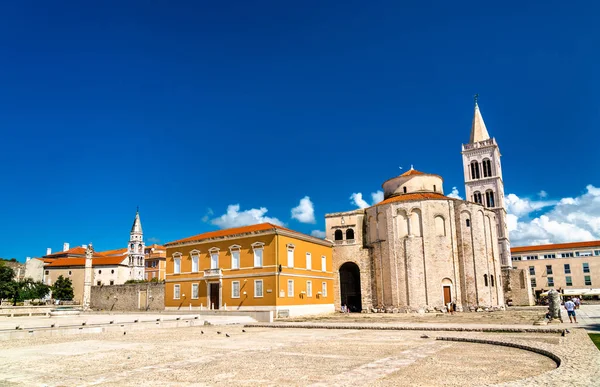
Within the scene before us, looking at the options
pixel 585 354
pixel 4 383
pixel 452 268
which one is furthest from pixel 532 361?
pixel 452 268

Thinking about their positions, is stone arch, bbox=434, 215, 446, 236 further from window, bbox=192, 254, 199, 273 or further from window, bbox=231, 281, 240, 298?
window, bbox=192, 254, 199, 273

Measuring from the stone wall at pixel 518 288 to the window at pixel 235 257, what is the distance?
34790 millimetres

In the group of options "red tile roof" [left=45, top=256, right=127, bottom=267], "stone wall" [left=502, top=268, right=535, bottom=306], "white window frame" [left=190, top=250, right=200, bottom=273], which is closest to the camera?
"white window frame" [left=190, top=250, right=200, bottom=273]

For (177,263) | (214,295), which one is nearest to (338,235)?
(214,295)

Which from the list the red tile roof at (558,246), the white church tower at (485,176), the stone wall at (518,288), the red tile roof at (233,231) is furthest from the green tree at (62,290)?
the red tile roof at (558,246)

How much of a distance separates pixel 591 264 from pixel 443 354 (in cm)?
7946

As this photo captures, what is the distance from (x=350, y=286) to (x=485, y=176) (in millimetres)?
36054

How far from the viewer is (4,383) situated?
8.70m

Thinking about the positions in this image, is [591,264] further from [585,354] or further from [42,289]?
[42,289]

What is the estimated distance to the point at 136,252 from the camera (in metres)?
85.8

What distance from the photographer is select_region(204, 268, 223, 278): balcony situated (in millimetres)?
37188

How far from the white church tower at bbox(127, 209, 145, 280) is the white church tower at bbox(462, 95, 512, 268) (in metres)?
61.5

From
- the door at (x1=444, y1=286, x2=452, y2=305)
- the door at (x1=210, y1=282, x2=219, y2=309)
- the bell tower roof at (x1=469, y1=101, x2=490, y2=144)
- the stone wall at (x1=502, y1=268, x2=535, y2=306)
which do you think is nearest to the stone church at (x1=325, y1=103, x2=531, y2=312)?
the door at (x1=444, y1=286, x2=452, y2=305)

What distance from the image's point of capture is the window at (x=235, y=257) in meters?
36.8
